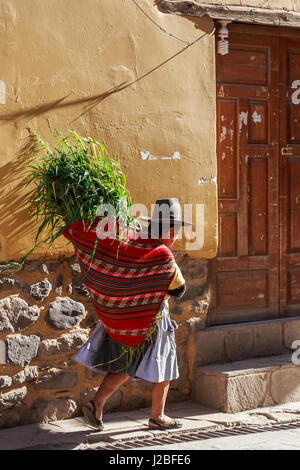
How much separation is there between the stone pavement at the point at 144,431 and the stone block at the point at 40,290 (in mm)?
860

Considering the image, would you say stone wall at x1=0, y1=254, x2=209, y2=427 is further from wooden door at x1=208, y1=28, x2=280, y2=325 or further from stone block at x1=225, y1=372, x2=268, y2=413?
wooden door at x1=208, y1=28, x2=280, y2=325

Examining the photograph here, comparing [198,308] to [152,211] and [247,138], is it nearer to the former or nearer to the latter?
[152,211]

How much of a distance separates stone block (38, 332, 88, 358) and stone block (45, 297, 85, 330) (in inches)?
3.0

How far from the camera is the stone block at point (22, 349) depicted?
187 inches

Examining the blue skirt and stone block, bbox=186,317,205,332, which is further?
stone block, bbox=186,317,205,332

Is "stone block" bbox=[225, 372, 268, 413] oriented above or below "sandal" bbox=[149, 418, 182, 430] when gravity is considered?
above

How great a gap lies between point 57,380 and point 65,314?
1.49 ft

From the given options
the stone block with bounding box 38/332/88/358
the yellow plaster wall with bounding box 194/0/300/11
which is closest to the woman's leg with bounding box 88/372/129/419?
the stone block with bounding box 38/332/88/358

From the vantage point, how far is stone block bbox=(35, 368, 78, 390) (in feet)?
16.1

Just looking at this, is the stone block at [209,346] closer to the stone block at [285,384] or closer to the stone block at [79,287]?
the stone block at [285,384]

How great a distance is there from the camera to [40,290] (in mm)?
4883

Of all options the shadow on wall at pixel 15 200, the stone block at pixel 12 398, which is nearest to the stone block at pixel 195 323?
the stone block at pixel 12 398

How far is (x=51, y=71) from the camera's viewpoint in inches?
193
